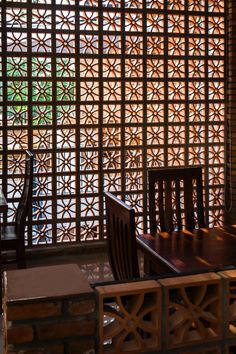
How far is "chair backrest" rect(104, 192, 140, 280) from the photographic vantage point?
8.00 ft

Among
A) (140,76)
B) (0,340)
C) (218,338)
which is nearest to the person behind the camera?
(218,338)

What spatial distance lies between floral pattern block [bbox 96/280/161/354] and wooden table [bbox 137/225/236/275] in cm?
108

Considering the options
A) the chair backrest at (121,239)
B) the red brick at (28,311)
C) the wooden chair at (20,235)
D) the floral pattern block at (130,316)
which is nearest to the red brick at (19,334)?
the red brick at (28,311)

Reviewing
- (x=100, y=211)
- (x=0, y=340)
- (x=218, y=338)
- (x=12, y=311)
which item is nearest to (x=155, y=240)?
(x=0, y=340)

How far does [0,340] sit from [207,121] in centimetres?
318

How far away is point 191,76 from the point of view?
18.1ft

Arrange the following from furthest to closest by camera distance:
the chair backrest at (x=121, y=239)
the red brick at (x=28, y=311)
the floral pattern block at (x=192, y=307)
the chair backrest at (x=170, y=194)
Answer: the chair backrest at (x=170, y=194) < the chair backrest at (x=121, y=239) < the floral pattern block at (x=192, y=307) < the red brick at (x=28, y=311)

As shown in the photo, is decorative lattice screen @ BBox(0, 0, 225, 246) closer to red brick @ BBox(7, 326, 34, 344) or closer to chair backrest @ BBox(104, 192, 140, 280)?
chair backrest @ BBox(104, 192, 140, 280)

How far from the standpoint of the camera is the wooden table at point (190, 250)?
2564 millimetres

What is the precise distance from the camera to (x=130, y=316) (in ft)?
4.35

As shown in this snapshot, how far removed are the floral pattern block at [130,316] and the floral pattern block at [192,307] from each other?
0.03m

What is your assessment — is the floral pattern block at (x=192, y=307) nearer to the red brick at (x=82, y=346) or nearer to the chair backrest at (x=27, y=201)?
the red brick at (x=82, y=346)

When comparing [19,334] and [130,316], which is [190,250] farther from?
[19,334]

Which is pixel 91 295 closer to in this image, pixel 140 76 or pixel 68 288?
pixel 68 288
